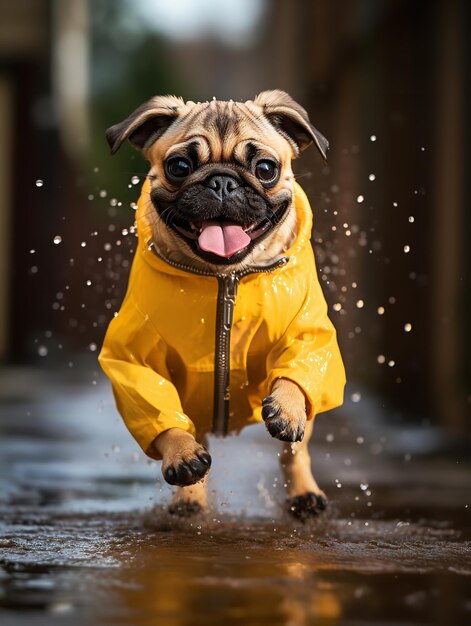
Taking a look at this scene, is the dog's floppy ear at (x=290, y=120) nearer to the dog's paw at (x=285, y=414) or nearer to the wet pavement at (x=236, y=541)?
the dog's paw at (x=285, y=414)

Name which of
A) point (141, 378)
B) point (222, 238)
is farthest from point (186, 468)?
point (222, 238)

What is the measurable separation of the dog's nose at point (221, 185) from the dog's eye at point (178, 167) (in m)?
0.16

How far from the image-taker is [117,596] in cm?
336

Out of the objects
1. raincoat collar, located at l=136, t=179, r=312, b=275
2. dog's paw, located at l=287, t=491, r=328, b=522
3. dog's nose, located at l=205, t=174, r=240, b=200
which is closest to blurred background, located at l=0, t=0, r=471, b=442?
raincoat collar, located at l=136, t=179, r=312, b=275

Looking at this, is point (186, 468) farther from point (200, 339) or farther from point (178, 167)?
point (178, 167)

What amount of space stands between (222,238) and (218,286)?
27 centimetres

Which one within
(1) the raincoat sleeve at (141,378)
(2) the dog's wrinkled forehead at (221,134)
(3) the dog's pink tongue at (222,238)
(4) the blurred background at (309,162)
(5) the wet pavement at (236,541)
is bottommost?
(5) the wet pavement at (236,541)

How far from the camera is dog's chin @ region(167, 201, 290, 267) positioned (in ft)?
13.7

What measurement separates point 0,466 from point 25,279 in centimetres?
1239

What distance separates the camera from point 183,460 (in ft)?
13.4

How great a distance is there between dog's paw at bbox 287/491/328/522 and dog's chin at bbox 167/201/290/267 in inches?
42.2

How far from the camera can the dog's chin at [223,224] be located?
417 cm

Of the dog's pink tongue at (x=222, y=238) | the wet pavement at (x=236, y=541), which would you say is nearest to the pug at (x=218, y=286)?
the dog's pink tongue at (x=222, y=238)

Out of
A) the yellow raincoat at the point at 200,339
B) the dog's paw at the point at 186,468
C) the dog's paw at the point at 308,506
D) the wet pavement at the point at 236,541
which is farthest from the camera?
the dog's paw at the point at 308,506
